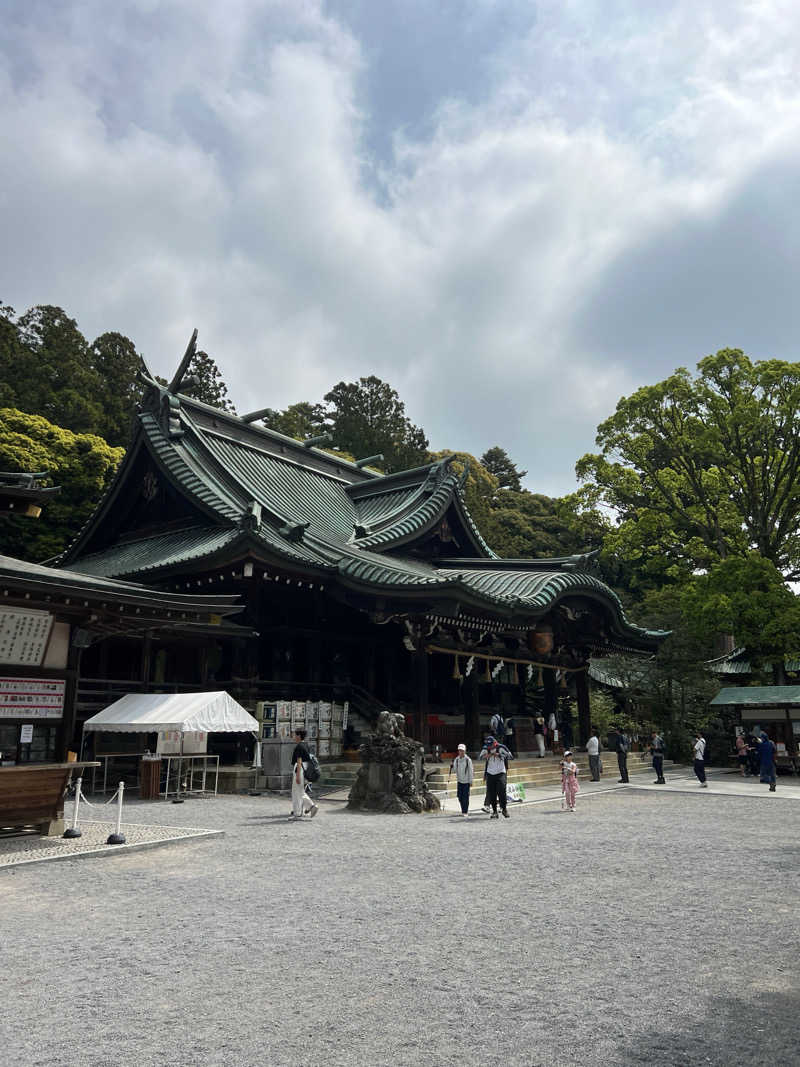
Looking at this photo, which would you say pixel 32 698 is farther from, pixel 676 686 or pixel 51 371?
pixel 51 371

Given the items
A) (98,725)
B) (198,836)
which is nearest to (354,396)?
(98,725)

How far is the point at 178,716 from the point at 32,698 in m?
3.17

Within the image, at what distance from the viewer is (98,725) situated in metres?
16.1

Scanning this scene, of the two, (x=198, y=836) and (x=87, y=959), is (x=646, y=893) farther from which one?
(x=198, y=836)

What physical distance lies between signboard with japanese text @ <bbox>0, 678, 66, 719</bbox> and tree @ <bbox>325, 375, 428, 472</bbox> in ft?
162

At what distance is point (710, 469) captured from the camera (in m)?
34.6

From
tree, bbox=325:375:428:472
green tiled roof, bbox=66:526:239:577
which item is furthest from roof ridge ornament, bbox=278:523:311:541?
tree, bbox=325:375:428:472

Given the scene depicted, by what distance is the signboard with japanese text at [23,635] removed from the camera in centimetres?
1223

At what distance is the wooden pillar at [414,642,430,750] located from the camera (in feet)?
70.1

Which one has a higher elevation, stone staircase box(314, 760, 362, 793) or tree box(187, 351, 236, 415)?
tree box(187, 351, 236, 415)

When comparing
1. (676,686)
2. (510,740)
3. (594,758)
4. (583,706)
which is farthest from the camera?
(676,686)

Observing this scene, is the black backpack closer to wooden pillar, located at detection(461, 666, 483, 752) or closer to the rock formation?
the rock formation

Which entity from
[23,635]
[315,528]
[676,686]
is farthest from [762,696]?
[23,635]

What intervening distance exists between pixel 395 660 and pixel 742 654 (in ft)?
65.6
